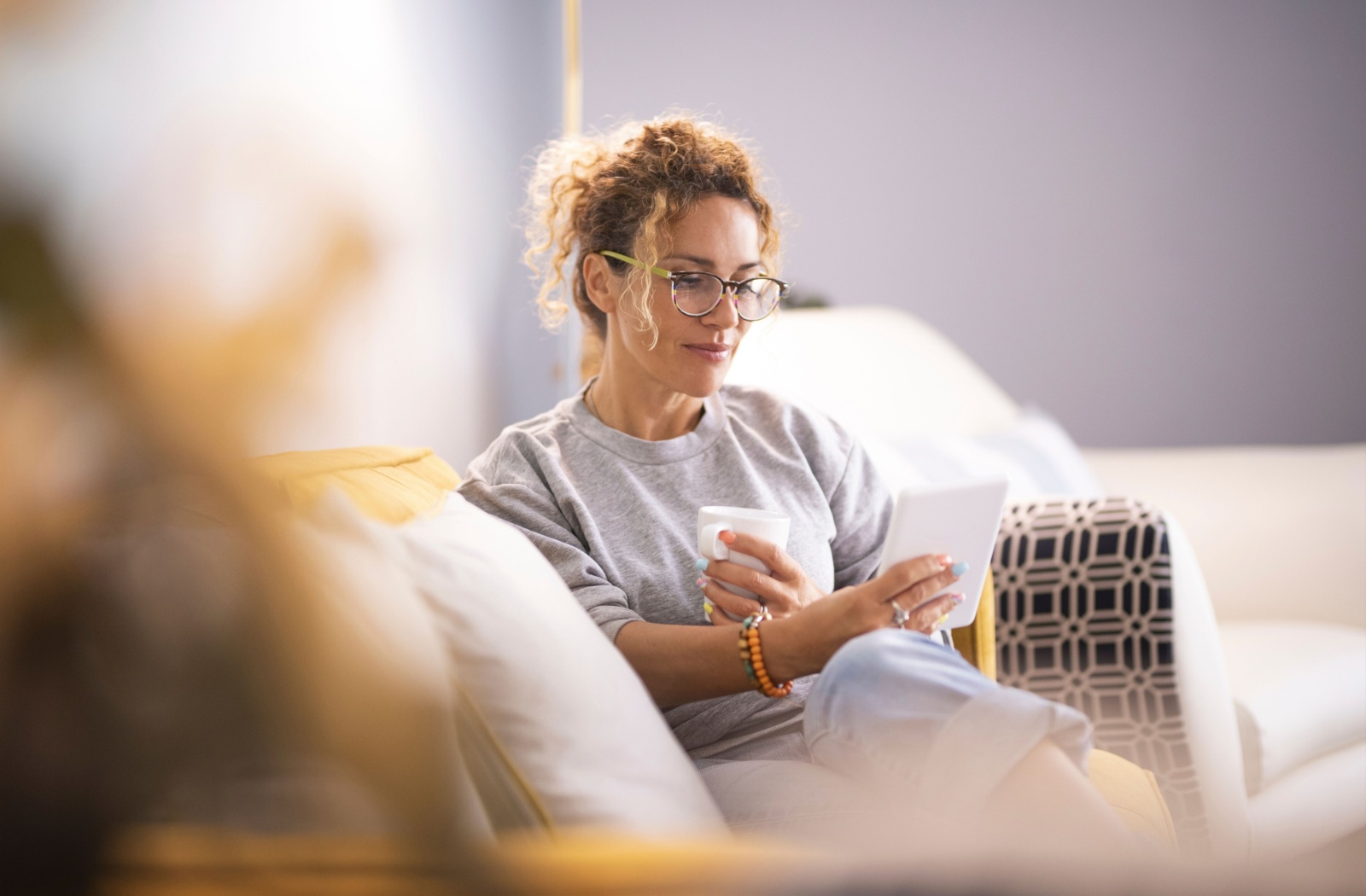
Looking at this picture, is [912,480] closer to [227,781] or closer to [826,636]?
[826,636]

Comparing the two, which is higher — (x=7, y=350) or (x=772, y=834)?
(x=7, y=350)

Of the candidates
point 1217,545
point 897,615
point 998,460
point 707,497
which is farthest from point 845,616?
point 1217,545

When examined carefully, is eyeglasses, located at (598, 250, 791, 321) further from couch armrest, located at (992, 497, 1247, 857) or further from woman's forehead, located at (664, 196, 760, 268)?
couch armrest, located at (992, 497, 1247, 857)

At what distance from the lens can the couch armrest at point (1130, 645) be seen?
124cm

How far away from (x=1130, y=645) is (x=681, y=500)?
0.56m

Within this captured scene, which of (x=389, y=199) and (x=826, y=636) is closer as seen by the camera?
(x=389, y=199)

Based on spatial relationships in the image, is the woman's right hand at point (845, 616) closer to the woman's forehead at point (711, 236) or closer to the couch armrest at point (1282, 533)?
the woman's forehead at point (711, 236)

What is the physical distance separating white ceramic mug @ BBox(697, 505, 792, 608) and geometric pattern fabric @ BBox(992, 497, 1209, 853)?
1.49 ft

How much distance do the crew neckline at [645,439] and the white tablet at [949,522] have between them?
0.31m

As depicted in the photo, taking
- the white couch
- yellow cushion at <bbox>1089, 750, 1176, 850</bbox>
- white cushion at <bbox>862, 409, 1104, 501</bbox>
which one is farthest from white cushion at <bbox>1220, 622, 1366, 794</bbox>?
white cushion at <bbox>862, 409, 1104, 501</bbox>

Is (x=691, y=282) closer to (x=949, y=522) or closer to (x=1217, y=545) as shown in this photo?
(x=949, y=522)

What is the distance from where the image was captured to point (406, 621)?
508 mm

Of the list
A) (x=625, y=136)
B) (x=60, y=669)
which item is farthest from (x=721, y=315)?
(x=60, y=669)

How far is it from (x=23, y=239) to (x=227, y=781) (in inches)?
9.0
